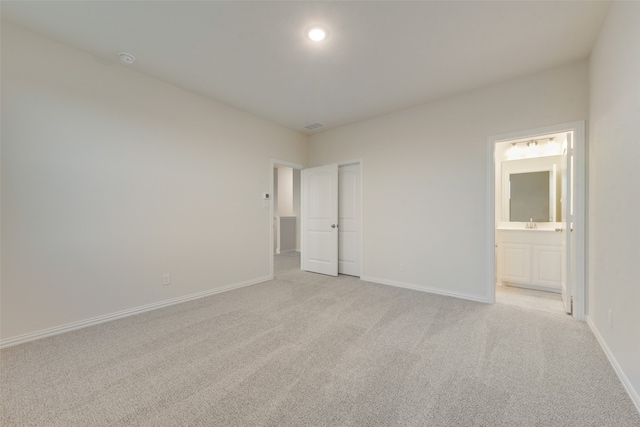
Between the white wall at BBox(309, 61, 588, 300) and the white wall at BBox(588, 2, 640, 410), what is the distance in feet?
1.39

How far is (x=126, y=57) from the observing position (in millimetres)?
2539

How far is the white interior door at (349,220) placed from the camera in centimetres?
451

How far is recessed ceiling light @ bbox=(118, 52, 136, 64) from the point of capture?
2.50 m

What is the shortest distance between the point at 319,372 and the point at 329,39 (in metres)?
2.73

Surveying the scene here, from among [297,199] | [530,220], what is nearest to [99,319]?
[297,199]

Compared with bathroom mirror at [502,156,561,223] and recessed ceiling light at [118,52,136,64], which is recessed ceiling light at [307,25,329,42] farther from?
bathroom mirror at [502,156,561,223]

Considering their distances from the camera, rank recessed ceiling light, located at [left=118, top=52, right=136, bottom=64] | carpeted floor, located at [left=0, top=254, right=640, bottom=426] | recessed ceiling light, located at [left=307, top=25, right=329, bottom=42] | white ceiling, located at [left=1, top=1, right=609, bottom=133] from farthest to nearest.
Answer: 1. recessed ceiling light, located at [left=118, top=52, right=136, bottom=64]
2. recessed ceiling light, located at [left=307, top=25, right=329, bottom=42]
3. white ceiling, located at [left=1, top=1, right=609, bottom=133]
4. carpeted floor, located at [left=0, top=254, right=640, bottom=426]

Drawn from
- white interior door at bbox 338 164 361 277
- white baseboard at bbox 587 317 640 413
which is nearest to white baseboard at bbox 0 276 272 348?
white interior door at bbox 338 164 361 277

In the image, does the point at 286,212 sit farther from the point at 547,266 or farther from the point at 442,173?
the point at 547,266

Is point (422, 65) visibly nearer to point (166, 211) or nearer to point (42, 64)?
point (166, 211)

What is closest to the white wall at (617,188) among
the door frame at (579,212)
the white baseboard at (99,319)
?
the door frame at (579,212)

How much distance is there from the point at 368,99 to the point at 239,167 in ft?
6.94

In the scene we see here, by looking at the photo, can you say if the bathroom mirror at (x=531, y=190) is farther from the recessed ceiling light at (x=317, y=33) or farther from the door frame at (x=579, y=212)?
the recessed ceiling light at (x=317, y=33)

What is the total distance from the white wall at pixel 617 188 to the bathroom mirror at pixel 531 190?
1.62 meters
